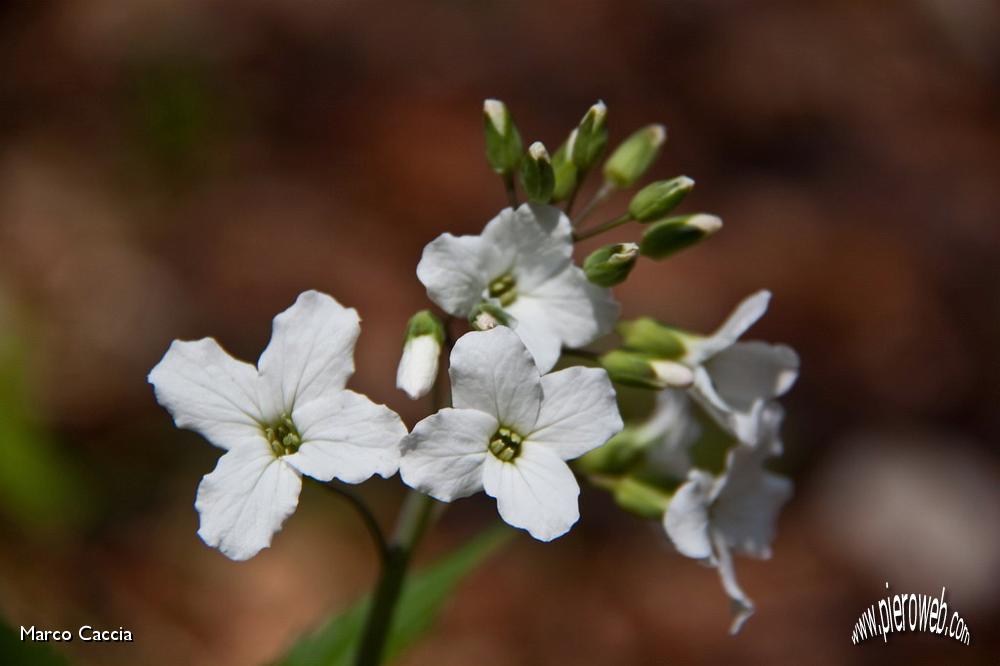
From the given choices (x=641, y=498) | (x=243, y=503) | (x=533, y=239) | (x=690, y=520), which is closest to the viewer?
(x=243, y=503)

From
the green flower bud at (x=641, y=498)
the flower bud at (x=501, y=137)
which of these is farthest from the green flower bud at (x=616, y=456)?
the flower bud at (x=501, y=137)

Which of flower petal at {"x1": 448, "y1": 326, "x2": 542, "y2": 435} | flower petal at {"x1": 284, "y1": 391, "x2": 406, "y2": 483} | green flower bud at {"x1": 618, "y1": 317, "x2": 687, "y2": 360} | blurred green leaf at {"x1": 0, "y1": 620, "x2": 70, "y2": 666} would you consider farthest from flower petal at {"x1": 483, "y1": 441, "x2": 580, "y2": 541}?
blurred green leaf at {"x1": 0, "y1": 620, "x2": 70, "y2": 666}

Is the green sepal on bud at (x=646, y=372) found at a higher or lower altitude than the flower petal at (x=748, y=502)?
higher

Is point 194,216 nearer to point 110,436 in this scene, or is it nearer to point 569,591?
point 110,436

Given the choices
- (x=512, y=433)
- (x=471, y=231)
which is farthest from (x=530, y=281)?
(x=471, y=231)

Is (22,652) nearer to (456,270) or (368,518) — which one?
(368,518)

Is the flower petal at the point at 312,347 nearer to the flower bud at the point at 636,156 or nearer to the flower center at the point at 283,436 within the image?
the flower center at the point at 283,436
